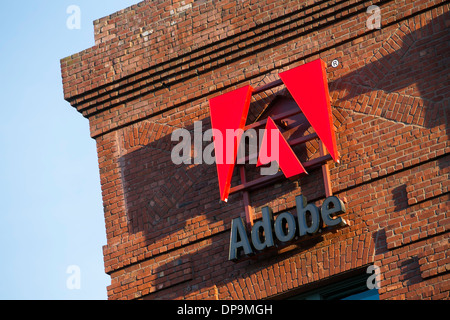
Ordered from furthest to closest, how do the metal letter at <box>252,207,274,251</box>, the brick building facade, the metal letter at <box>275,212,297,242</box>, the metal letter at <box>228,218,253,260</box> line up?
the metal letter at <box>228,218,253,260</box>
the metal letter at <box>252,207,274,251</box>
the metal letter at <box>275,212,297,242</box>
the brick building facade

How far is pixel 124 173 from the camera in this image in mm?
15227

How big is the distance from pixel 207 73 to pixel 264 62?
966 mm

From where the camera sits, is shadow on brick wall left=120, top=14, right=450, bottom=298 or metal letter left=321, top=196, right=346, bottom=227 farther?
shadow on brick wall left=120, top=14, right=450, bottom=298

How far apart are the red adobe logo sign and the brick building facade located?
317mm

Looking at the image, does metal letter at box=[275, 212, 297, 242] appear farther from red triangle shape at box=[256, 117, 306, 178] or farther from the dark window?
the dark window

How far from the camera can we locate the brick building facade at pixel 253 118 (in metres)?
13.0

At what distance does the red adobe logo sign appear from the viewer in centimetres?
1362

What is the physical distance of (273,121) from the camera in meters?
14.0

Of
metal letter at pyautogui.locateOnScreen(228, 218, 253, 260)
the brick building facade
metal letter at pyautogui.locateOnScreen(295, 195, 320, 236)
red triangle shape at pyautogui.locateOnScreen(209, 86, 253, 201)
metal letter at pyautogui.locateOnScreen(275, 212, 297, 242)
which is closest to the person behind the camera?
the brick building facade

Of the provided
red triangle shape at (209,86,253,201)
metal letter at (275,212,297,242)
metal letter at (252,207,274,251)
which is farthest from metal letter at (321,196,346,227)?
red triangle shape at (209,86,253,201)

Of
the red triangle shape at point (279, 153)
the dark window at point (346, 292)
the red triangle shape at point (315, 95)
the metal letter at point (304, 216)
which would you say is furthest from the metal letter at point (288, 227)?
the red triangle shape at point (315, 95)

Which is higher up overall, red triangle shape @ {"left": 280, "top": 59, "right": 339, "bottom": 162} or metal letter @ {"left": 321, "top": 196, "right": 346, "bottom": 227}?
red triangle shape @ {"left": 280, "top": 59, "right": 339, "bottom": 162}

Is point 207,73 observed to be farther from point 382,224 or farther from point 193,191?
point 382,224

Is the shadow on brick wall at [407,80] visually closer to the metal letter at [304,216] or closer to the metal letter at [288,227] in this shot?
the metal letter at [304,216]
